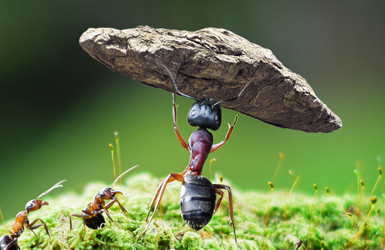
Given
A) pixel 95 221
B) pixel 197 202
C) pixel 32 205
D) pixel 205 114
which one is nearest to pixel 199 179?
pixel 197 202

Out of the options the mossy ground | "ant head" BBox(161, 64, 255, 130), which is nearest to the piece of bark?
"ant head" BBox(161, 64, 255, 130)

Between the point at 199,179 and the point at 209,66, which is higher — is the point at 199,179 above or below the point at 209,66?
below

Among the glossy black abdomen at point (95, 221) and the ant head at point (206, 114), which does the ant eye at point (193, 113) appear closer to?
the ant head at point (206, 114)

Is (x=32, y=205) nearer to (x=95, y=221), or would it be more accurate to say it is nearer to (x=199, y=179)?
(x=95, y=221)

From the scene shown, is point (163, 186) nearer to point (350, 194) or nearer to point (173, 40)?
point (173, 40)

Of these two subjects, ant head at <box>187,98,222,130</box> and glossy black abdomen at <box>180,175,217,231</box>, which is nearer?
glossy black abdomen at <box>180,175,217,231</box>

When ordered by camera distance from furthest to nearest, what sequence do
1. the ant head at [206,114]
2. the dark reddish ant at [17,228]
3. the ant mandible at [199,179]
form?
1. the ant head at [206,114]
2. the ant mandible at [199,179]
3. the dark reddish ant at [17,228]

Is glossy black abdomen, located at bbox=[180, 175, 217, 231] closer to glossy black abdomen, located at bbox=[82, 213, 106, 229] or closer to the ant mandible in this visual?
the ant mandible

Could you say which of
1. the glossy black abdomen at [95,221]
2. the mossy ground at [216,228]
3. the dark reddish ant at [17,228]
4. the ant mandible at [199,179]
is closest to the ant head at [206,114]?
the ant mandible at [199,179]
